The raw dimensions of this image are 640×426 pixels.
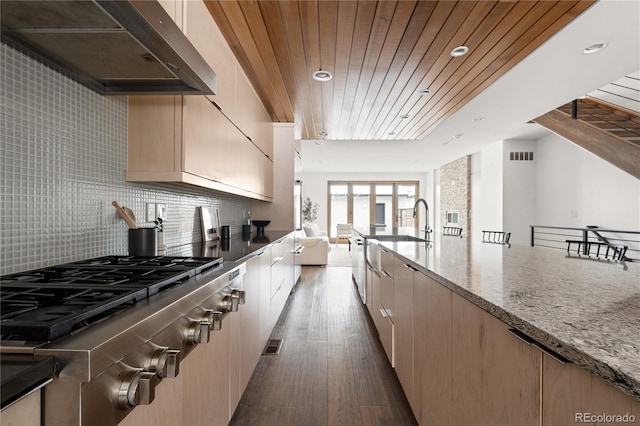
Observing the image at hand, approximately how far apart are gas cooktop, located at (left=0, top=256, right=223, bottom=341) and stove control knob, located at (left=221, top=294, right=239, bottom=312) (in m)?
0.17

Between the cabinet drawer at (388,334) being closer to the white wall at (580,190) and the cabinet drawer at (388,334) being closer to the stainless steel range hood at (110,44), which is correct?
the stainless steel range hood at (110,44)

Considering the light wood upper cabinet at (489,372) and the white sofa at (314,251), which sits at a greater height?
the light wood upper cabinet at (489,372)

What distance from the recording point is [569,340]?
58 centimetres

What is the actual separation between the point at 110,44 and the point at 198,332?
1043 mm

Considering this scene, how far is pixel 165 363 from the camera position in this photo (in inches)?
32.5

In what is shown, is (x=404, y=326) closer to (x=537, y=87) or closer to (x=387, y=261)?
(x=387, y=261)

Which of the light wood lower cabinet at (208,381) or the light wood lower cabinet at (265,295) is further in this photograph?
the light wood lower cabinet at (265,295)

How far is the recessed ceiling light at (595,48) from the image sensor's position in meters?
2.91

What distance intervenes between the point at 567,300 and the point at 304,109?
3.76 metres

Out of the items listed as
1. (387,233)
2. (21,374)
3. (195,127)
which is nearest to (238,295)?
A: (195,127)

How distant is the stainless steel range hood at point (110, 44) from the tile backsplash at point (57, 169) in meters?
0.07

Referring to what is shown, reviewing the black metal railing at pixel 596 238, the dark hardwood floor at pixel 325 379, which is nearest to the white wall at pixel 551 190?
the black metal railing at pixel 596 238

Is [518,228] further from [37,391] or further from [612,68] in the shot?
[37,391]

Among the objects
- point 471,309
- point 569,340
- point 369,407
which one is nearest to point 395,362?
point 369,407
